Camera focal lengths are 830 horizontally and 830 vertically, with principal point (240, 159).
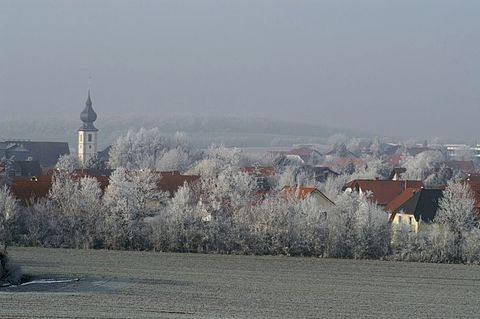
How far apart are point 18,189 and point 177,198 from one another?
42.1 feet

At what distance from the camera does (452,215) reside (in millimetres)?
46875

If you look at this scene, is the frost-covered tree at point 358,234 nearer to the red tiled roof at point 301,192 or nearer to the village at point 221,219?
the village at point 221,219

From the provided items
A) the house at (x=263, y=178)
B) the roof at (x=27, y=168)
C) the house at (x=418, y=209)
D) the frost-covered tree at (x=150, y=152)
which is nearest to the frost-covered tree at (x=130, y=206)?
the house at (x=263, y=178)

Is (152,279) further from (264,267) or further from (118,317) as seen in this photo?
(118,317)

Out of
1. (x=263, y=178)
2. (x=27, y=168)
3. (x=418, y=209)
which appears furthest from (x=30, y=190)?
(x=27, y=168)

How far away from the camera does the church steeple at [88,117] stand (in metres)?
132

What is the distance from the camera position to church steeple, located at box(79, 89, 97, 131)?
131500mm

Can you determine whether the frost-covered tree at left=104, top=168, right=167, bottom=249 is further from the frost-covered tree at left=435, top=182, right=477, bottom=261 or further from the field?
the frost-covered tree at left=435, top=182, right=477, bottom=261

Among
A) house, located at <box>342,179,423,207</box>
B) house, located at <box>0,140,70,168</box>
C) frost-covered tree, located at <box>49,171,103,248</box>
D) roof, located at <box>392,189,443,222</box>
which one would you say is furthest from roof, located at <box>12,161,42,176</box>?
roof, located at <box>392,189,443,222</box>

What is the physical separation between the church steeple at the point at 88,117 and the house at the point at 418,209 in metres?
83.6

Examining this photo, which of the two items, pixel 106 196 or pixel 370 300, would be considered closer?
pixel 370 300

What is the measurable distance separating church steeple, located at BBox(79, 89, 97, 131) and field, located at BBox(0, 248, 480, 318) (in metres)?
89.4

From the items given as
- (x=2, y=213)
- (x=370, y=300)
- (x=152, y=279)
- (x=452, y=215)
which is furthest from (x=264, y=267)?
(x=2, y=213)

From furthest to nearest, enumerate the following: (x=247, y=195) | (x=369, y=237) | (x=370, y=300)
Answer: (x=247, y=195) < (x=369, y=237) < (x=370, y=300)
